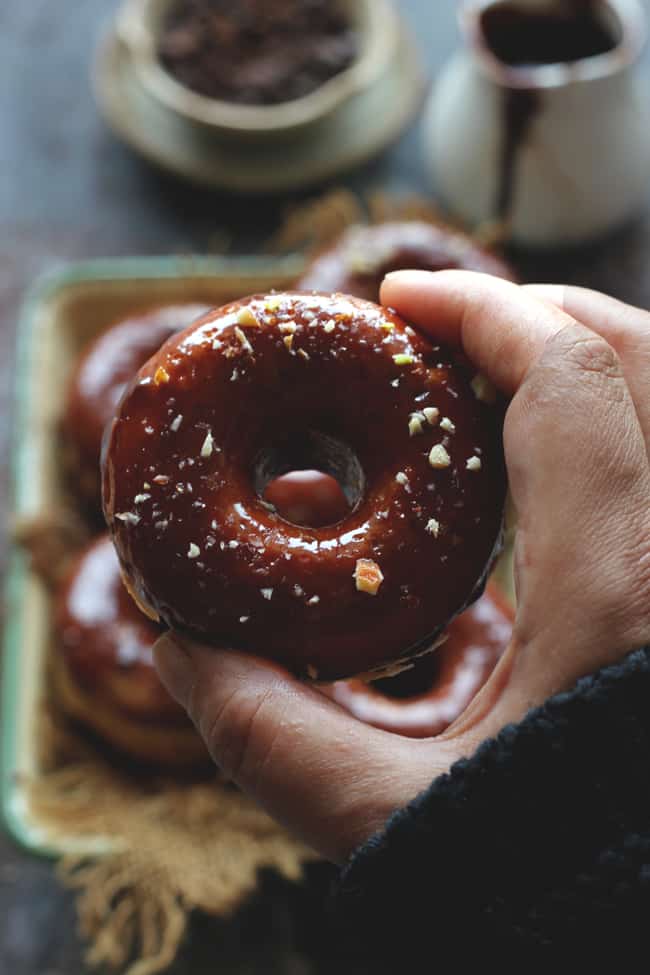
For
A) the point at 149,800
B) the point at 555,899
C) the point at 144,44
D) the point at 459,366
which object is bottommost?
the point at 149,800

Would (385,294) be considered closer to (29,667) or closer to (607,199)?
(29,667)

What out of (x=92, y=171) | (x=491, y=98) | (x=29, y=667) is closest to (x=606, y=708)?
(x=29, y=667)

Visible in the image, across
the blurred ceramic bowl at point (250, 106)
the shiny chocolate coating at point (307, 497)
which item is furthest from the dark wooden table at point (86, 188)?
the shiny chocolate coating at point (307, 497)

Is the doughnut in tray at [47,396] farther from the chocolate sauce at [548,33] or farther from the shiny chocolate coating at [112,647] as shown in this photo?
the chocolate sauce at [548,33]

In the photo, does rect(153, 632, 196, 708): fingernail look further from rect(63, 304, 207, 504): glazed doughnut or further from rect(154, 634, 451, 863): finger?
rect(63, 304, 207, 504): glazed doughnut

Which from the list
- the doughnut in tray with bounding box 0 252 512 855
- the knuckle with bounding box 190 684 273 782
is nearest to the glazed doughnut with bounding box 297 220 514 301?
the doughnut in tray with bounding box 0 252 512 855

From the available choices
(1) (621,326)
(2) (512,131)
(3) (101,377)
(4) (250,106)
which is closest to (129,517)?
(1) (621,326)

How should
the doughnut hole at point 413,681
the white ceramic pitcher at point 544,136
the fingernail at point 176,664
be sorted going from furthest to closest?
the white ceramic pitcher at point 544,136
the doughnut hole at point 413,681
the fingernail at point 176,664
